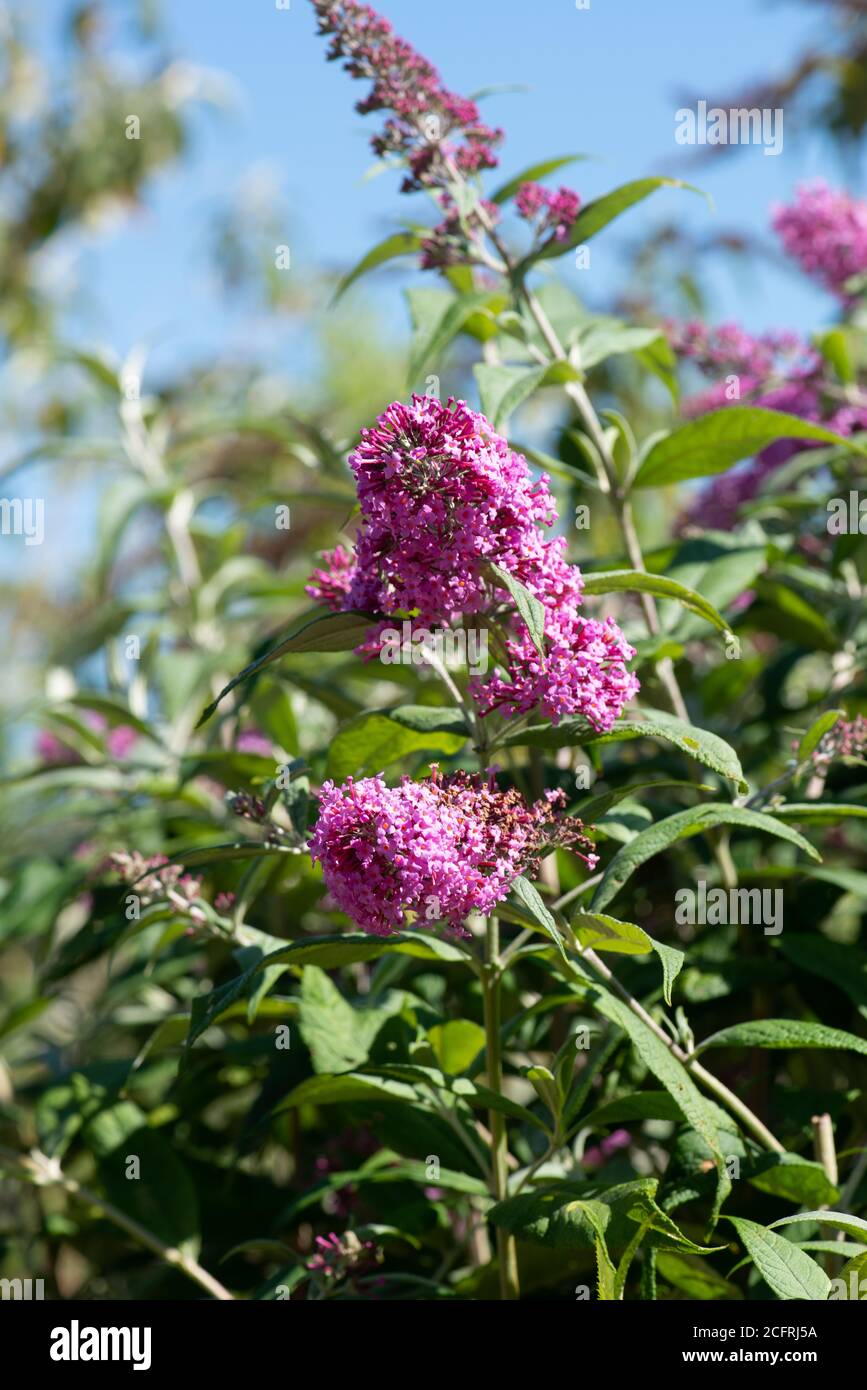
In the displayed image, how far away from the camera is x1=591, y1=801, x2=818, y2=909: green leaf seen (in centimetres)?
120

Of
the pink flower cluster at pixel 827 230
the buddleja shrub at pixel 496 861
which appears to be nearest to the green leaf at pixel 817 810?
the buddleja shrub at pixel 496 861

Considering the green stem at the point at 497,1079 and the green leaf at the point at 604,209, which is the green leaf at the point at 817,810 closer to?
the green stem at the point at 497,1079

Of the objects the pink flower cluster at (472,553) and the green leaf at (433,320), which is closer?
the pink flower cluster at (472,553)

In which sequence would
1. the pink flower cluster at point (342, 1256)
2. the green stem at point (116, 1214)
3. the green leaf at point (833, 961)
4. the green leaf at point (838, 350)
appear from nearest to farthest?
the pink flower cluster at point (342, 1256)
the green leaf at point (833, 961)
the green stem at point (116, 1214)
the green leaf at point (838, 350)

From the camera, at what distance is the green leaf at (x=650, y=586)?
121 cm

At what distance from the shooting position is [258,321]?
17141 millimetres

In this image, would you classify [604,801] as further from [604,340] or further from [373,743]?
[604,340]

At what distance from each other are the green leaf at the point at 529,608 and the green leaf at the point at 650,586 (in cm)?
17

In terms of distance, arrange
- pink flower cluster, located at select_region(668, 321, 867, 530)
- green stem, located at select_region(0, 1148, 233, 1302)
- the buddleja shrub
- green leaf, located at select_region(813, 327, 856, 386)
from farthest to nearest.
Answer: pink flower cluster, located at select_region(668, 321, 867, 530) < green leaf, located at select_region(813, 327, 856, 386) < green stem, located at select_region(0, 1148, 233, 1302) < the buddleja shrub

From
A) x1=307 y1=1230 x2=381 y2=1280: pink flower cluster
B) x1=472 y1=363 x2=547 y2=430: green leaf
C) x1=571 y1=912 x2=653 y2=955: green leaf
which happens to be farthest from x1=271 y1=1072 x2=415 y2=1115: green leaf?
x1=472 y1=363 x2=547 y2=430: green leaf

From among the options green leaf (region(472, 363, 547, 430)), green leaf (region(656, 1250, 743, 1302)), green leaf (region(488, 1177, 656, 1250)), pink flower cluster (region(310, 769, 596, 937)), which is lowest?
green leaf (region(656, 1250, 743, 1302))

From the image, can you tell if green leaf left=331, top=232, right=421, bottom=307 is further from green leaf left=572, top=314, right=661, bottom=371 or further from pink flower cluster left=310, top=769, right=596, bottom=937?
pink flower cluster left=310, top=769, right=596, bottom=937

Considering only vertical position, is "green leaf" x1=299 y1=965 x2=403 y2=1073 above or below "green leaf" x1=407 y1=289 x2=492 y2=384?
below

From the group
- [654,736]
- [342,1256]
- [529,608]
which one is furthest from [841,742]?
[342,1256]
